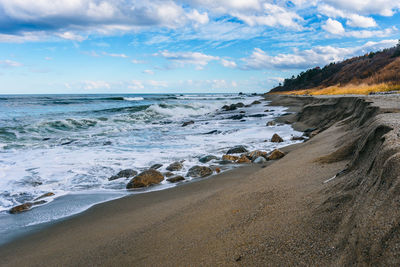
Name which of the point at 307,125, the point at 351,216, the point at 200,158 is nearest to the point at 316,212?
the point at 351,216

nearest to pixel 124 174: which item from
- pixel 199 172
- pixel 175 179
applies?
pixel 175 179

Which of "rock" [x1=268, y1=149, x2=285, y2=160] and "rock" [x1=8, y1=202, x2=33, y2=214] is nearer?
"rock" [x1=8, y1=202, x2=33, y2=214]

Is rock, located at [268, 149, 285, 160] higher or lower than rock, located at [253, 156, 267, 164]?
higher

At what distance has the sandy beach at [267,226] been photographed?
4.22 feet

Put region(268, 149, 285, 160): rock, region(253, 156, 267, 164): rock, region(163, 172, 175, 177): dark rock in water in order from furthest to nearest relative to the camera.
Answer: region(268, 149, 285, 160): rock, region(253, 156, 267, 164): rock, region(163, 172, 175, 177): dark rock in water

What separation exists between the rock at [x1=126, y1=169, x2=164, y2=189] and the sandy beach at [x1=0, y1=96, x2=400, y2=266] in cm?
103

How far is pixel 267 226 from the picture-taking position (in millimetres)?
1934

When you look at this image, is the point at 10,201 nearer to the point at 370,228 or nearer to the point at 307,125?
the point at 370,228

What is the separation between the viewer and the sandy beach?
50.7 inches

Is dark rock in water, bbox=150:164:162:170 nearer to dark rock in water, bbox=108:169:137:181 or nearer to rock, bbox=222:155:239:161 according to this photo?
dark rock in water, bbox=108:169:137:181

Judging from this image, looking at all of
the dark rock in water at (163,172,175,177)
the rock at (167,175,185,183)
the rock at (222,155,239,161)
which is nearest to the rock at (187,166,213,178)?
the rock at (167,175,185,183)

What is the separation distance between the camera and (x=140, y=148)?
9102 mm

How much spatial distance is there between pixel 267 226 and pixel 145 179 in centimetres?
361

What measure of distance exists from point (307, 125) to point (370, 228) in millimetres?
11159
